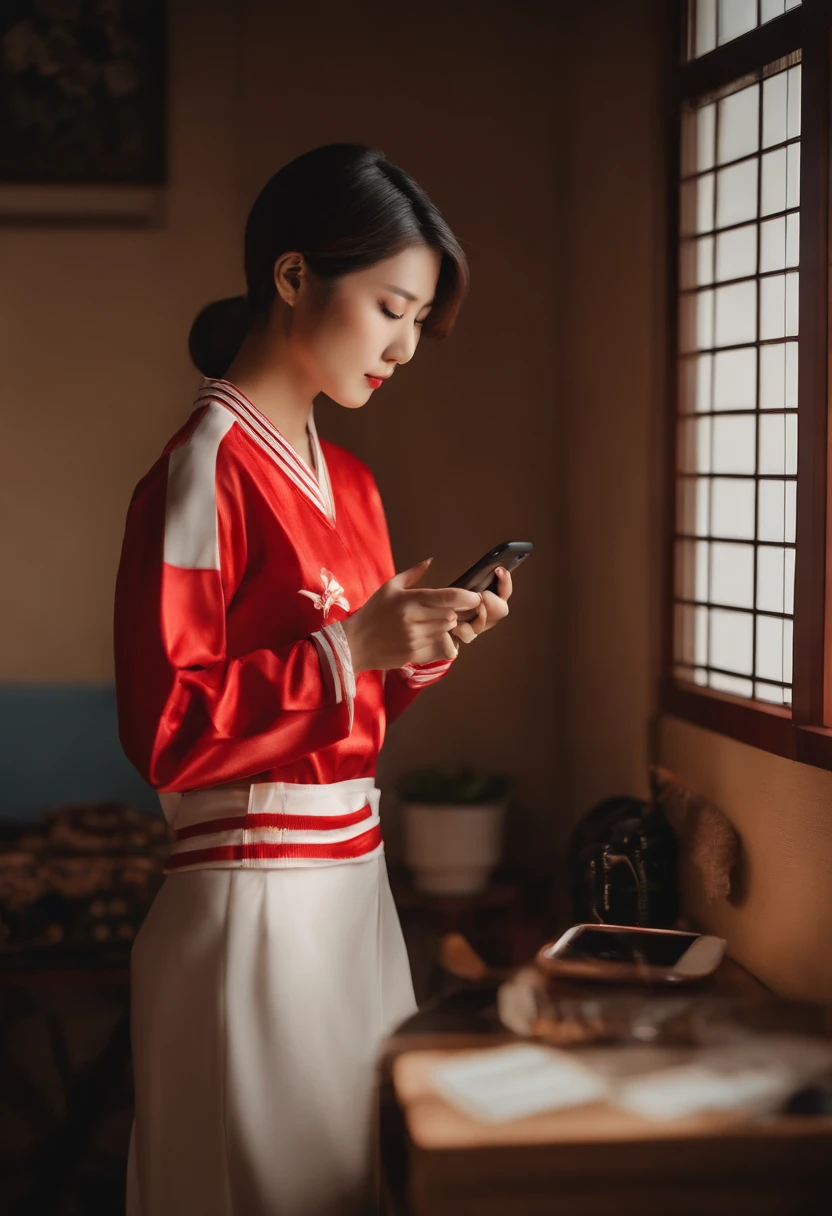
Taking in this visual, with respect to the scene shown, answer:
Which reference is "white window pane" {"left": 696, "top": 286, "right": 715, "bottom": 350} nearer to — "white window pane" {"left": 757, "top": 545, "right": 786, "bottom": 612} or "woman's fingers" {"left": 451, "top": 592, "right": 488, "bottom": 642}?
"white window pane" {"left": 757, "top": 545, "right": 786, "bottom": 612}

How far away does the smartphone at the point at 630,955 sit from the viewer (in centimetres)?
139

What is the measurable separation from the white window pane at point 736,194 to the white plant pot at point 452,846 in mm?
1256

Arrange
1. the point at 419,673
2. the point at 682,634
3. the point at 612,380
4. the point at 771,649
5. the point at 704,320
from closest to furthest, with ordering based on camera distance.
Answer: the point at 419,673
the point at 771,649
the point at 704,320
the point at 682,634
the point at 612,380

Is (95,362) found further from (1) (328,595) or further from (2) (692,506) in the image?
(1) (328,595)

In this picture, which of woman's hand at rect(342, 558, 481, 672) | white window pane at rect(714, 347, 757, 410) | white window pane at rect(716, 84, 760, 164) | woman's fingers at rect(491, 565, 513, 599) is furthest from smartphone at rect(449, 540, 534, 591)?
white window pane at rect(716, 84, 760, 164)

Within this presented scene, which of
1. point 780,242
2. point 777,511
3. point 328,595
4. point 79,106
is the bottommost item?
point 328,595

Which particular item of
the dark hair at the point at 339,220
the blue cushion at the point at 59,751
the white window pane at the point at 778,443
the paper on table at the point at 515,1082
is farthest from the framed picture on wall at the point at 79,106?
the paper on table at the point at 515,1082

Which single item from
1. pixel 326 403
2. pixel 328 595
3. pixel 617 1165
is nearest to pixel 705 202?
pixel 326 403

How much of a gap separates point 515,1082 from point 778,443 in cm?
112

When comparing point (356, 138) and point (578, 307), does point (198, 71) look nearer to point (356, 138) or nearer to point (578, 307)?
point (356, 138)

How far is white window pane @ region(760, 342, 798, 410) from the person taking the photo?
175cm

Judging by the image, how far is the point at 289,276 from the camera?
1.38 metres

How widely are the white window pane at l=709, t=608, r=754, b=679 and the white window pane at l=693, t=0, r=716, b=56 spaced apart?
0.97 metres

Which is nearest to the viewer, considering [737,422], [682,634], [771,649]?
[771,649]
